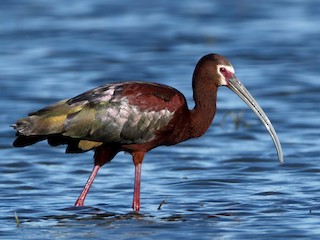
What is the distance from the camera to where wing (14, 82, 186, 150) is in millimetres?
10688

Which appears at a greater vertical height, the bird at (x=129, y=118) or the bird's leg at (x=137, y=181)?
the bird at (x=129, y=118)

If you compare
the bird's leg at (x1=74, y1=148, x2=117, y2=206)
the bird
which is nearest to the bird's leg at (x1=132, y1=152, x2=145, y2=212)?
the bird

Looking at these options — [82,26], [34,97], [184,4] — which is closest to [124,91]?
[34,97]

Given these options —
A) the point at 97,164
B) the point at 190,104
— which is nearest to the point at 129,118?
the point at 97,164

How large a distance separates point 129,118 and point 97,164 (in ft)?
1.69

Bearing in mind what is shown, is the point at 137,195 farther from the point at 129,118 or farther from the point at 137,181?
the point at 129,118

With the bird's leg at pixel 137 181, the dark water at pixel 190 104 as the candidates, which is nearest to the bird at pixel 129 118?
the bird's leg at pixel 137 181

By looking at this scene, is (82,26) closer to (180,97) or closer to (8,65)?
(8,65)

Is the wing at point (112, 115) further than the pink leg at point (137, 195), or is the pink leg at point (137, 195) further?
the pink leg at point (137, 195)

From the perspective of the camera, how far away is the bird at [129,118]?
10703mm

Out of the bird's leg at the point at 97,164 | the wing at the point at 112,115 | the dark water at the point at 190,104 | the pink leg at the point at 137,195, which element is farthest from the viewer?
the bird's leg at the point at 97,164

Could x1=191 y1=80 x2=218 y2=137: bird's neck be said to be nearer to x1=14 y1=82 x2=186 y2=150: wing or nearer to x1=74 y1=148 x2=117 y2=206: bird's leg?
x1=14 y1=82 x2=186 y2=150: wing

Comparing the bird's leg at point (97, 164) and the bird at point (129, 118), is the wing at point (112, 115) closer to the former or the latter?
the bird at point (129, 118)

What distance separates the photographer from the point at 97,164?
36.1ft
